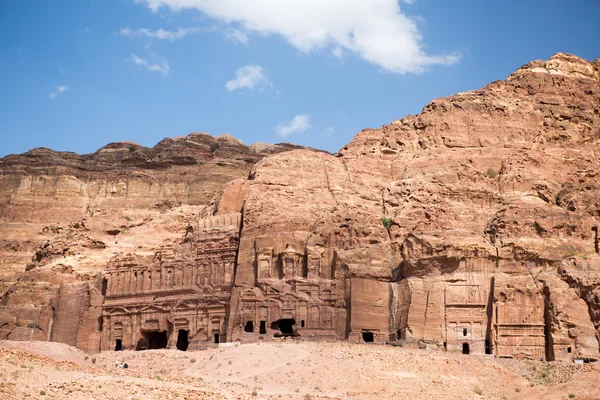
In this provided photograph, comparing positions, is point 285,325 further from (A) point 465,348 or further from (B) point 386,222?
(A) point 465,348

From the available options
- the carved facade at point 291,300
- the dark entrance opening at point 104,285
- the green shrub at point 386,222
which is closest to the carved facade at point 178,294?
the dark entrance opening at point 104,285

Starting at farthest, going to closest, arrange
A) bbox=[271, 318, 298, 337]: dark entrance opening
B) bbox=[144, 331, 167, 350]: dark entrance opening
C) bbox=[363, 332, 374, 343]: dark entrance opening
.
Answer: bbox=[144, 331, 167, 350]: dark entrance opening < bbox=[271, 318, 298, 337]: dark entrance opening < bbox=[363, 332, 374, 343]: dark entrance opening

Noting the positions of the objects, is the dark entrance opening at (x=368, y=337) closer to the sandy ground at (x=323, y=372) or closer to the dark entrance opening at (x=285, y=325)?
the sandy ground at (x=323, y=372)

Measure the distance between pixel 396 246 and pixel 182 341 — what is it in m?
15.9

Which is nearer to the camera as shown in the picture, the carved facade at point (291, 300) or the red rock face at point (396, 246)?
the red rock face at point (396, 246)

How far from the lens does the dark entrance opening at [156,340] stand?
235ft

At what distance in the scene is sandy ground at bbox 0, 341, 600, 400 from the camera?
4694 cm

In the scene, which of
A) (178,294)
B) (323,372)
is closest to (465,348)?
(323,372)

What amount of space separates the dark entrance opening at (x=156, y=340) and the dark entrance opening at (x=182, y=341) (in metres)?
1.98

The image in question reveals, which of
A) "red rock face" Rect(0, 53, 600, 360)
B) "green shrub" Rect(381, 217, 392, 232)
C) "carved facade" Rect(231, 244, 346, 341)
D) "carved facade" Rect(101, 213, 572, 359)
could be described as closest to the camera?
"carved facade" Rect(101, 213, 572, 359)

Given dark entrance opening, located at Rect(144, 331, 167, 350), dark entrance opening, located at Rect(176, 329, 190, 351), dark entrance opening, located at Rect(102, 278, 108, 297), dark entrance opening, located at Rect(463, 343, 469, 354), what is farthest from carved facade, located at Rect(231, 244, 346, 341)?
dark entrance opening, located at Rect(102, 278, 108, 297)

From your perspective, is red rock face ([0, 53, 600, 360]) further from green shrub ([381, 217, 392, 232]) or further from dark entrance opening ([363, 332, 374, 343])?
green shrub ([381, 217, 392, 232])

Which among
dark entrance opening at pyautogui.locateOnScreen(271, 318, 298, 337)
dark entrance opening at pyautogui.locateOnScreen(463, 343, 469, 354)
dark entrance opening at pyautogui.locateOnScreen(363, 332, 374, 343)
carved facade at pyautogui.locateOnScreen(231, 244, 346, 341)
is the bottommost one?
dark entrance opening at pyautogui.locateOnScreen(463, 343, 469, 354)

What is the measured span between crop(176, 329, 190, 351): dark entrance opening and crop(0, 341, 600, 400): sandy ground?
693cm
